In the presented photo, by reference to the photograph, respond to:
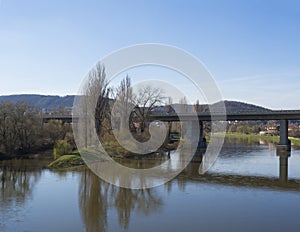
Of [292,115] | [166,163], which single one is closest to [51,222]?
[166,163]

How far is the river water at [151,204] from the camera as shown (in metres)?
10.2

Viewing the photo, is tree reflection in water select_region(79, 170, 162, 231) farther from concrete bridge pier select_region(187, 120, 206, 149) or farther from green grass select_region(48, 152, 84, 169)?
concrete bridge pier select_region(187, 120, 206, 149)

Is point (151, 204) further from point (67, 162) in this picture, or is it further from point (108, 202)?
point (67, 162)

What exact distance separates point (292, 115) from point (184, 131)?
530 inches

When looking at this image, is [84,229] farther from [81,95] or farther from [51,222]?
[81,95]

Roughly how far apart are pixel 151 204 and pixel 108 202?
1590mm

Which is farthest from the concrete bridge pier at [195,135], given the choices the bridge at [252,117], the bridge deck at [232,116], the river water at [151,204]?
the river water at [151,204]

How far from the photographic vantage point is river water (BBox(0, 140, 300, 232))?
10.2 m

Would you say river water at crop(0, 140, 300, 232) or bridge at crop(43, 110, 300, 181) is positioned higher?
bridge at crop(43, 110, 300, 181)

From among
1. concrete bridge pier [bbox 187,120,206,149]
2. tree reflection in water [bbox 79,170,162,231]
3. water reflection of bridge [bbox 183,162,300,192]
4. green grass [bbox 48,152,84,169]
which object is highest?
concrete bridge pier [bbox 187,120,206,149]

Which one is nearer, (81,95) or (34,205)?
(34,205)

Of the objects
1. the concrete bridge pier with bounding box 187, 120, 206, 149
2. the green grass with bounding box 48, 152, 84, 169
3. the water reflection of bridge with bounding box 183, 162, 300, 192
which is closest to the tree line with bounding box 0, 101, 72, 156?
the green grass with bounding box 48, 152, 84, 169

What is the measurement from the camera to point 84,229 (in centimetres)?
975

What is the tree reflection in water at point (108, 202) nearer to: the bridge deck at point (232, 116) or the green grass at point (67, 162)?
the green grass at point (67, 162)
